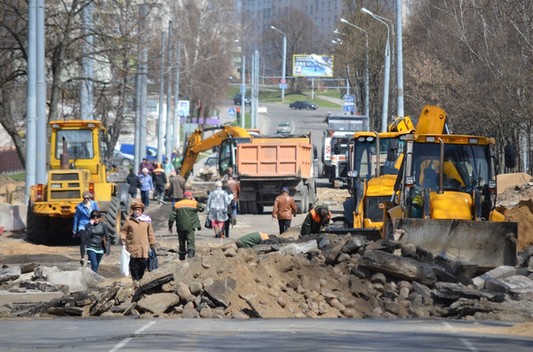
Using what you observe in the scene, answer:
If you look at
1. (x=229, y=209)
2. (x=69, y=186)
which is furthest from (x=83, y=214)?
(x=229, y=209)

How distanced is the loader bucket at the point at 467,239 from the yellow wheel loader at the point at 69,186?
35.1 feet

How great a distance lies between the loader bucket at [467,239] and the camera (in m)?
18.7

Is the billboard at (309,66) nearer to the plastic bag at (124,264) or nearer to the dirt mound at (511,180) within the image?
the dirt mound at (511,180)

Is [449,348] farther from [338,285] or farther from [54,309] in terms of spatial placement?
[54,309]

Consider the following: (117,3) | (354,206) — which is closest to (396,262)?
(354,206)

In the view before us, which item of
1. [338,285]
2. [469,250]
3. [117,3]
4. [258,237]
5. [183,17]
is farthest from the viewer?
[183,17]

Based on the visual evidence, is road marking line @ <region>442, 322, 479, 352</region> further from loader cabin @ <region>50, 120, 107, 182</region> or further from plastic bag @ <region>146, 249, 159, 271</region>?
loader cabin @ <region>50, 120, 107, 182</region>

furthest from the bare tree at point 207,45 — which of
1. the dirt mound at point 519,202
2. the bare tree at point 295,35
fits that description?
the dirt mound at point 519,202

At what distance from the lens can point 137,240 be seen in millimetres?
18766

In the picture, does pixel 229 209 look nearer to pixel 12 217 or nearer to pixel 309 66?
pixel 12 217

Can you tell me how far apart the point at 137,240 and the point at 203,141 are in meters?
27.5

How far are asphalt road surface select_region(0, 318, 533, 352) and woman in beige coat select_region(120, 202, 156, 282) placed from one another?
3137mm

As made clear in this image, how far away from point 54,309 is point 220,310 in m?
2.46

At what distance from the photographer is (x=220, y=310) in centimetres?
1616
